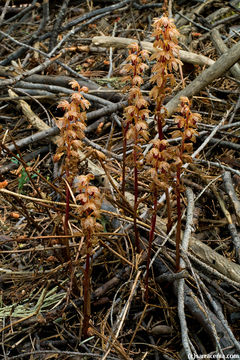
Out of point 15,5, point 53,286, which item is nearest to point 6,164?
point 53,286

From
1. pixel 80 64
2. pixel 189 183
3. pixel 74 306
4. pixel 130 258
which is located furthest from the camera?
pixel 80 64

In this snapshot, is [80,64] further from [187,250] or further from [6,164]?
[187,250]

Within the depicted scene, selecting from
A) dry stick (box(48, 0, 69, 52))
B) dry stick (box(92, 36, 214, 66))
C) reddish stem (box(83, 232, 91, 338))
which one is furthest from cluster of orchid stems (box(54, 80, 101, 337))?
dry stick (box(48, 0, 69, 52))

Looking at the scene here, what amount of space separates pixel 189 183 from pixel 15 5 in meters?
3.85

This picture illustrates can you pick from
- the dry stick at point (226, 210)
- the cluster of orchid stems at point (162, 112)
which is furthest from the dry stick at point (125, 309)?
the dry stick at point (226, 210)

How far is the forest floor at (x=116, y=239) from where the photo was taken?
1966mm

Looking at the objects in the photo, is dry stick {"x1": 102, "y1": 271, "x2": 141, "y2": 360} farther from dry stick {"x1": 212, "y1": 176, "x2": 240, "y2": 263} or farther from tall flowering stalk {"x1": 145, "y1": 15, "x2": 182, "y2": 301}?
dry stick {"x1": 212, "y1": 176, "x2": 240, "y2": 263}

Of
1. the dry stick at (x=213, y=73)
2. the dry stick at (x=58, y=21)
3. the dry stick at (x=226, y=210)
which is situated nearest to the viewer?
the dry stick at (x=226, y=210)

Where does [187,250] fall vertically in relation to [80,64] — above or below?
below

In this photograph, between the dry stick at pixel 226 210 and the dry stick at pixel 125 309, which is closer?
the dry stick at pixel 125 309

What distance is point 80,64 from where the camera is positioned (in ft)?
13.4

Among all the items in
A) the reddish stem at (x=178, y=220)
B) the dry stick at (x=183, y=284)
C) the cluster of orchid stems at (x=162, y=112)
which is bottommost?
the dry stick at (x=183, y=284)

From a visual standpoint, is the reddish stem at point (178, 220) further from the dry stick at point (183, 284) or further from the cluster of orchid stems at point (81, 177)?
the cluster of orchid stems at point (81, 177)

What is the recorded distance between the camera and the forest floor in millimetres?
1966
